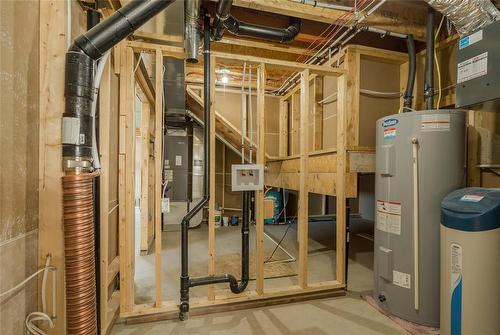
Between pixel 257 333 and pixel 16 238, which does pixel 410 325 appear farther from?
pixel 16 238

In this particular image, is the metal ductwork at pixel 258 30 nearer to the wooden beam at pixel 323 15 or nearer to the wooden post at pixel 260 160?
the wooden beam at pixel 323 15

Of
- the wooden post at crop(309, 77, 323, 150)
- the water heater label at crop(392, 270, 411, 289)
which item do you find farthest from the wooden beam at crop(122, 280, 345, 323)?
the wooden post at crop(309, 77, 323, 150)

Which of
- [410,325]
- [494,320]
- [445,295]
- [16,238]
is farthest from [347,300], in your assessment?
[16,238]

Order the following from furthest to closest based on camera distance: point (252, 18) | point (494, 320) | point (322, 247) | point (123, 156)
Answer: point (322, 247) → point (252, 18) → point (123, 156) → point (494, 320)

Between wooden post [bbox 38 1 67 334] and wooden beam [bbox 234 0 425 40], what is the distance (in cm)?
145

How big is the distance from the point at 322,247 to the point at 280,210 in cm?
177

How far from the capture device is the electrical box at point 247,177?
2291 millimetres

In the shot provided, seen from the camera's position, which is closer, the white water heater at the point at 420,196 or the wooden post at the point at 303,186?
the white water heater at the point at 420,196

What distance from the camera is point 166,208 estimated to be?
253 centimetres

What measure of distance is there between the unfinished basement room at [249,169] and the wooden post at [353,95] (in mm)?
16

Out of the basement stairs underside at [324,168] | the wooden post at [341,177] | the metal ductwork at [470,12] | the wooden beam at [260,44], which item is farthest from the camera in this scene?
the wooden beam at [260,44]

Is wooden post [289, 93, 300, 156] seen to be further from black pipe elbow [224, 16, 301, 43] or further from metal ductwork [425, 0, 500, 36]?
metal ductwork [425, 0, 500, 36]

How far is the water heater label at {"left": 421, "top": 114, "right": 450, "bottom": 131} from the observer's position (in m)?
1.92

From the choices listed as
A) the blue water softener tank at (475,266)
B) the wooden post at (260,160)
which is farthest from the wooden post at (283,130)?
the blue water softener tank at (475,266)
